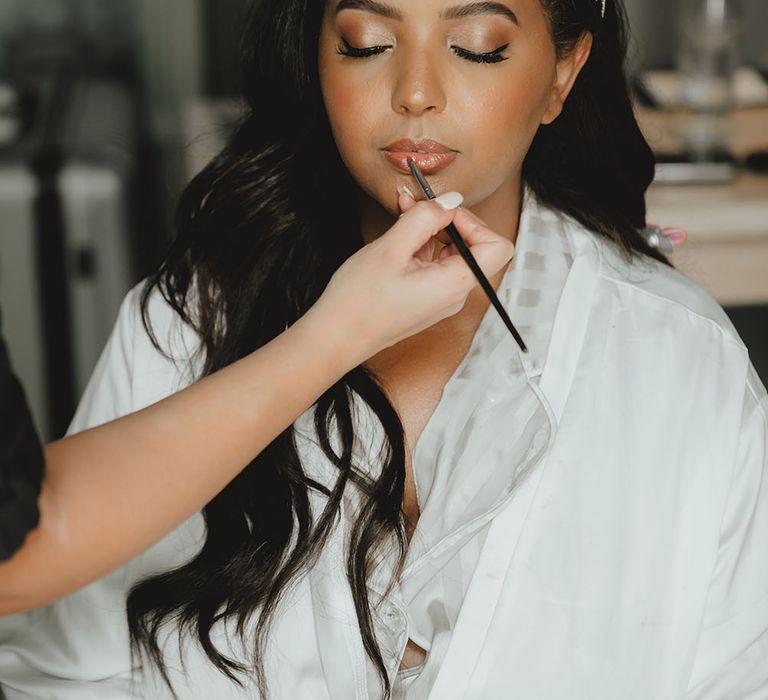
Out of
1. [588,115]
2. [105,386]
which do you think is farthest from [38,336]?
[588,115]

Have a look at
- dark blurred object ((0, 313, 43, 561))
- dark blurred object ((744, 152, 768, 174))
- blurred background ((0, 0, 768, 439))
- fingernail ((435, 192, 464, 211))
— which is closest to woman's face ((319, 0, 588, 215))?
fingernail ((435, 192, 464, 211))

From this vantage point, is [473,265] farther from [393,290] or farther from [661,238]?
[661,238]

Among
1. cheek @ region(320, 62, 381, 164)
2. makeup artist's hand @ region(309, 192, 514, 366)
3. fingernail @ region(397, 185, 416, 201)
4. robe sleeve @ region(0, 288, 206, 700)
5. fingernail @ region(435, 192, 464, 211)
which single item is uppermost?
cheek @ region(320, 62, 381, 164)

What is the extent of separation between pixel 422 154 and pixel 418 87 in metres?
0.06

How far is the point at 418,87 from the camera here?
3.58 ft

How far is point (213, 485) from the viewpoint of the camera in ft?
2.76

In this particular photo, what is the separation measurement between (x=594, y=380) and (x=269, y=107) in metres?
0.47

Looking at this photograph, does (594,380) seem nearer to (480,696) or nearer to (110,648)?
(480,696)

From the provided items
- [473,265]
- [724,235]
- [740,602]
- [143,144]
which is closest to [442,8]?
[473,265]

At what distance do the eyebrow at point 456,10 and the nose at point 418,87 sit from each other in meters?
0.04

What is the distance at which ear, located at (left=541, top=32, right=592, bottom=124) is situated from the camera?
1.25m

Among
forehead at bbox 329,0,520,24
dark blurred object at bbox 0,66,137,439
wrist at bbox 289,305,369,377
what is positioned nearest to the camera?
wrist at bbox 289,305,369,377

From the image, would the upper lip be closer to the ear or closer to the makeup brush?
the makeup brush

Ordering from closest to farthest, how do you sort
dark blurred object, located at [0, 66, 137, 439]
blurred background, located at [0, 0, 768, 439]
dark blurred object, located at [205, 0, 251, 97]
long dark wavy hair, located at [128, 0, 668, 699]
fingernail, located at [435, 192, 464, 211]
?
1. fingernail, located at [435, 192, 464, 211]
2. long dark wavy hair, located at [128, 0, 668, 699]
3. blurred background, located at [0, 0, 768, 439]
4. dark blurred object, located at [0, 66, 137, 439]
5. dark blurred object, located at [205, 0, 251, 97]
